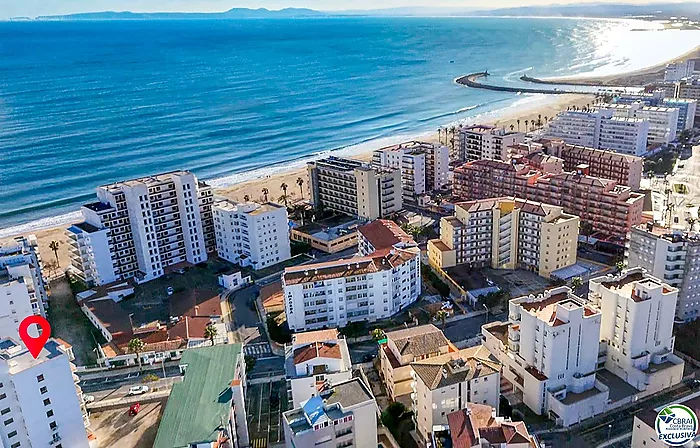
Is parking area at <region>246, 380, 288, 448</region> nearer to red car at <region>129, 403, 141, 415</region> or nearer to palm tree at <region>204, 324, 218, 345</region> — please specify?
palm tree at <region>204, 324, 218, 345</region>

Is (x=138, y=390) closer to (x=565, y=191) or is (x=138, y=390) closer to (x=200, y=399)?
(x=200, y=399)

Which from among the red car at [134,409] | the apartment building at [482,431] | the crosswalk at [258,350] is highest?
the apartment building at [482,431]

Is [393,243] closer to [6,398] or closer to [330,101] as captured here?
[6,398]

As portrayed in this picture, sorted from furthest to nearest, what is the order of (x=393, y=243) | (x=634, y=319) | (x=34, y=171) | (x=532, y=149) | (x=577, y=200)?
(x=34, y=171) < (x=532, y=149) < (x=577, y=200) < (x=393, y=243) < (x=634, y=319)

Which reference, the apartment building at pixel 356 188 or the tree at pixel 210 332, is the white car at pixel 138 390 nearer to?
the tree at pixel 210 332

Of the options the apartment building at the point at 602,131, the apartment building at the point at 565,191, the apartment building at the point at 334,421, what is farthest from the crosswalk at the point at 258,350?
the apartment building at the point at 602,131

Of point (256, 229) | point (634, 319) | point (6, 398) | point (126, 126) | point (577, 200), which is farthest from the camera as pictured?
point (126, 126)

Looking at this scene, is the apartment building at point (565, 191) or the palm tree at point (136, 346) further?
the apartment building at point (565, 191)

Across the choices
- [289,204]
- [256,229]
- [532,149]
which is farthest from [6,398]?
[532,149]
